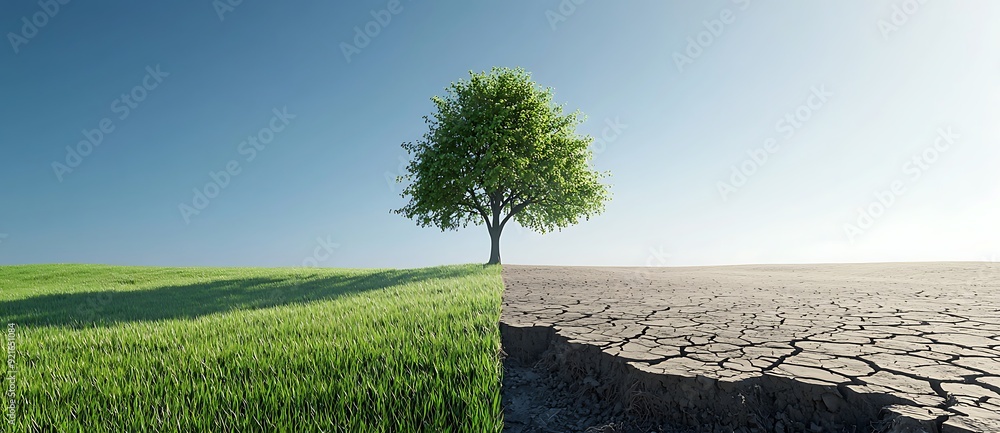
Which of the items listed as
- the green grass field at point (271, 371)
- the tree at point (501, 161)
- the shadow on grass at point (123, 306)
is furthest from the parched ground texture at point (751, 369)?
the tree at point (501, 161)

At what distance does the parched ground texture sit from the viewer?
289 cm

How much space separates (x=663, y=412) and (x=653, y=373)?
27 cm

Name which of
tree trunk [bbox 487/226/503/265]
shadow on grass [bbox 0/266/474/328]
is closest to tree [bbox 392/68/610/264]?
tree trunk [bbox 487/226/503/265]

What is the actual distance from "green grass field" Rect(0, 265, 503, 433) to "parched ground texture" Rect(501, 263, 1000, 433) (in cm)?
51

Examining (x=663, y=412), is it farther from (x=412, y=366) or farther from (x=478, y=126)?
(x=478, y=126)

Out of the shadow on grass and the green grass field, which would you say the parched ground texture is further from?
the shadow on grass

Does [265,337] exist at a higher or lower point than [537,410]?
higher

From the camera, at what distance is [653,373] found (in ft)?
11.0

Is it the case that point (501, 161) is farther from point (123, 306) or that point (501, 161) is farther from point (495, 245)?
point (123, 306)

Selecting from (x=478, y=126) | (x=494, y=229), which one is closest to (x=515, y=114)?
(x=478, y=126)

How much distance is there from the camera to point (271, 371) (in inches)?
159

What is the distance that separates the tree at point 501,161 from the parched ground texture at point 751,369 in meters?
12.6

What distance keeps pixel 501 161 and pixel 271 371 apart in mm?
14884

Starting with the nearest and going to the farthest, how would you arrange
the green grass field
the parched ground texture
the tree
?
1. the parched ground texture
2. the green grass field
3. the tree
